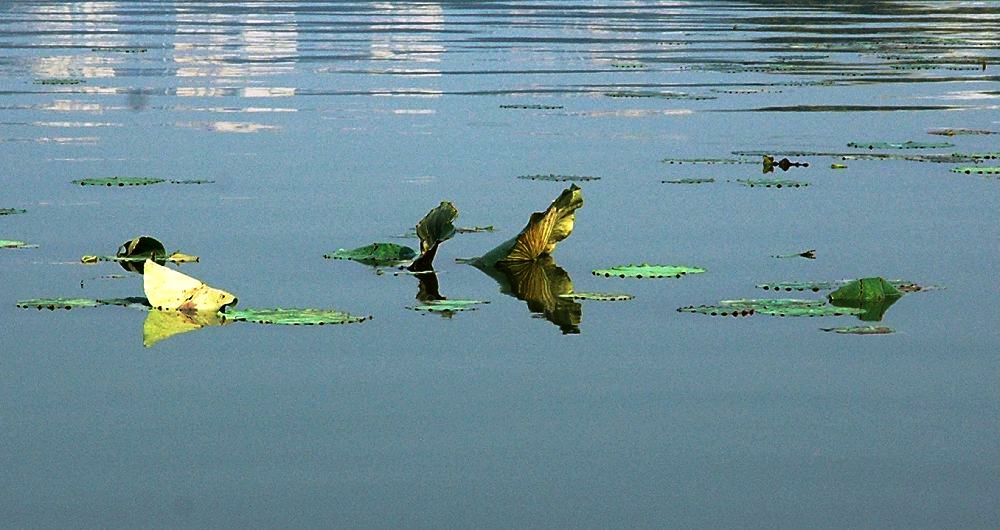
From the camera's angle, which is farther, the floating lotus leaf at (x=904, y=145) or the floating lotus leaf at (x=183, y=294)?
the floating lotus leaf at (x=904, y=145)

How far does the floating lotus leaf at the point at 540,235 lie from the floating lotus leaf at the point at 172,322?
5.17 ft

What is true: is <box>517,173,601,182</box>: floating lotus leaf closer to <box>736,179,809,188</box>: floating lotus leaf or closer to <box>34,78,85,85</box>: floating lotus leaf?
<box>736,179,809,188</box>: floating lotus leaf

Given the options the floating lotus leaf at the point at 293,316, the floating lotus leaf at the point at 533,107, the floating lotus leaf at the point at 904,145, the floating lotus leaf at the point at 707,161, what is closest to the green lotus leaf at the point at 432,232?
the floating lotus leaf at the point at 293,316

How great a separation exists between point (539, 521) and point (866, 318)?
2833 millimetres

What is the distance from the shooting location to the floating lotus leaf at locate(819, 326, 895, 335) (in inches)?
272

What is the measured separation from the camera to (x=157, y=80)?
21297mm

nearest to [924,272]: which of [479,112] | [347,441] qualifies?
[347,441]

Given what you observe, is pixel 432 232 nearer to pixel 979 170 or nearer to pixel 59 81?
pixel 979 170

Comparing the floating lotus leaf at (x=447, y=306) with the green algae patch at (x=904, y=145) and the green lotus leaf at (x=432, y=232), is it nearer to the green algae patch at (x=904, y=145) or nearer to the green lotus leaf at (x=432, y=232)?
the green lotus leaf at (x=432, y=232)

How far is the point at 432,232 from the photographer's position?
838cm

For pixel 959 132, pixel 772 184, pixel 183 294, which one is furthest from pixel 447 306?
pixel 959 132

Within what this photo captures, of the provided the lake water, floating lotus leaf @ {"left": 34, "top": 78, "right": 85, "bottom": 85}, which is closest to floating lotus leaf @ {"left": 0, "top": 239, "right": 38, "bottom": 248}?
the lake water

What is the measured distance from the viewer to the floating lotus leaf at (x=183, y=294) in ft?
24.0

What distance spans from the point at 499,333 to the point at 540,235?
1.66 meters
